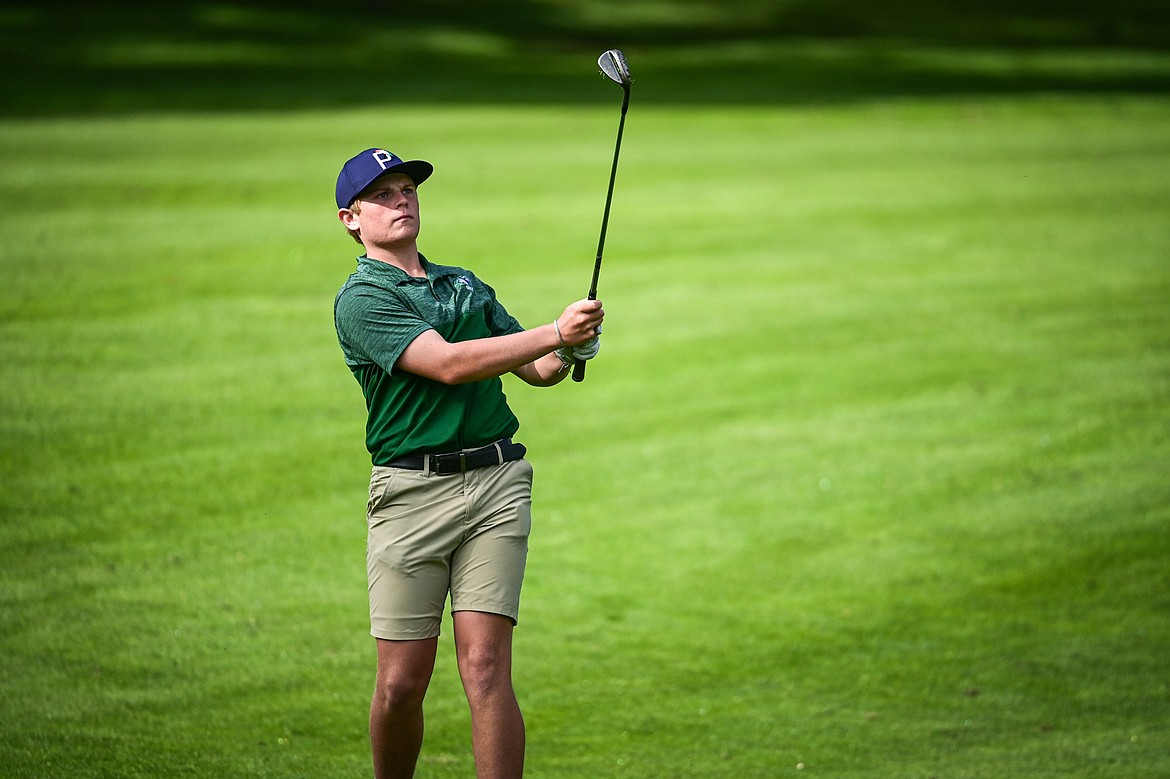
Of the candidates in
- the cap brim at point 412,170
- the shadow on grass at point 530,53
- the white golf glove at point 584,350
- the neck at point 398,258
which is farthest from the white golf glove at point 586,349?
the shadow on grass at point 530,53

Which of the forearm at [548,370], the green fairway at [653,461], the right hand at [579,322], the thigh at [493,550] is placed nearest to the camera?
the right hand at [579,322]

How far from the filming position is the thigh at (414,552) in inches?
174

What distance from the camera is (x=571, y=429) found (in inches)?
376

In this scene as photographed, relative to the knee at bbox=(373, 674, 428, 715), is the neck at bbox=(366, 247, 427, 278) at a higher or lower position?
higher

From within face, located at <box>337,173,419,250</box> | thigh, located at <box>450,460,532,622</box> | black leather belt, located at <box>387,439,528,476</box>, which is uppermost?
face, located at <box>337,173,419,250</box>

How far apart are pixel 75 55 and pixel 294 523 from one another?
2320 centimetres

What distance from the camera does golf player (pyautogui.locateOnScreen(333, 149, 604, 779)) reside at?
4.32 m

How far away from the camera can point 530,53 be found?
32.2m

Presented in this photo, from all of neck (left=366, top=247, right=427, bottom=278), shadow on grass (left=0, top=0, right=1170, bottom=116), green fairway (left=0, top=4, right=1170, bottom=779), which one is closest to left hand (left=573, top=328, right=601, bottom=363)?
neck (left=366, top=247, right=427, bottom=278)

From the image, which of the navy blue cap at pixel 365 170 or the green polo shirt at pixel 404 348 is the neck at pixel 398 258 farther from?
the navy blue cap at pixel 365 170

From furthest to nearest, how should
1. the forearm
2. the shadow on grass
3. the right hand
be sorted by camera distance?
the shadow on grass, the forearm, the right hand

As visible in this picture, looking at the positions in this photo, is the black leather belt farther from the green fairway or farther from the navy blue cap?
the green fairway

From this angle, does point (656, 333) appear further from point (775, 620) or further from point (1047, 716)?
point (1047, 716)

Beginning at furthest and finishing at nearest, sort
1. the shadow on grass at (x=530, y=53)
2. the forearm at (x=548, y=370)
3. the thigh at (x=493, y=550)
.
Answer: the shadow on grass at (x=530, y=53) < the forearm at (x=548, y=370) < the thigh at (x=493, y=550)
